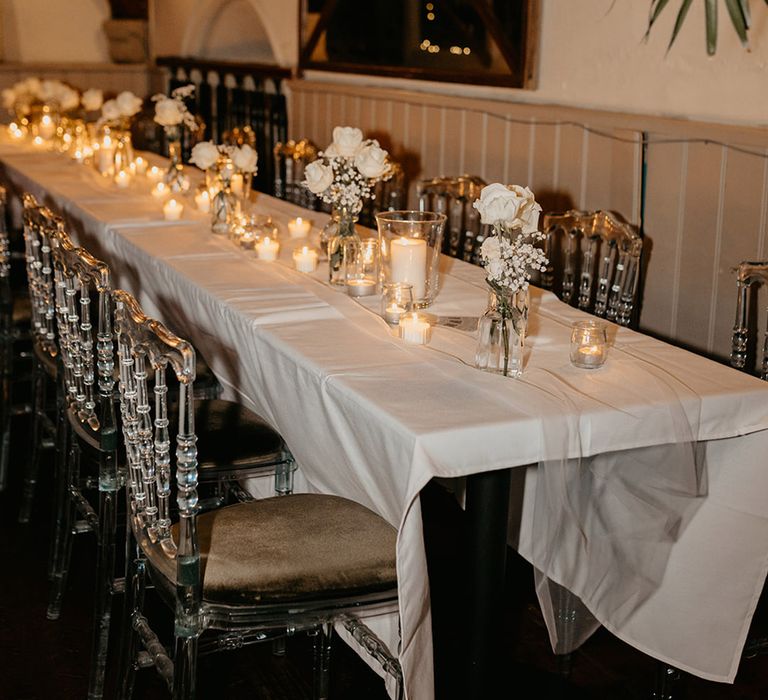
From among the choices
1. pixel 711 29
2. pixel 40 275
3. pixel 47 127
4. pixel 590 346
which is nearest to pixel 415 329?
pixel 590 346

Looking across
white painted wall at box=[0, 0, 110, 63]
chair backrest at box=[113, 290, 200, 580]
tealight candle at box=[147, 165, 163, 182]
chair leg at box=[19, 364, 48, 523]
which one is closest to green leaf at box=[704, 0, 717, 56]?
chair backrest at box=[113, 290, 200, 580]

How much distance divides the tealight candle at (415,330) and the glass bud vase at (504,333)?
8.3 inches

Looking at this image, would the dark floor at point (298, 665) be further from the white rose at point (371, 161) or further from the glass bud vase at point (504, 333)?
the white rose at point (371, 161)

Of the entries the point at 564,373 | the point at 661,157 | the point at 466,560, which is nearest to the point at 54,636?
the point at 466,560

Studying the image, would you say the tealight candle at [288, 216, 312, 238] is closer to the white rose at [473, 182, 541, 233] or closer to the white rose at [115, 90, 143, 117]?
the white rose at [473, 182, 541, 233]

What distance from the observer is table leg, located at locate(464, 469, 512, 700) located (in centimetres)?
194

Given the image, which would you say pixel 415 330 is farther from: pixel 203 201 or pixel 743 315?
pixel 203 201

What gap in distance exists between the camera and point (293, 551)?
80.7 inches

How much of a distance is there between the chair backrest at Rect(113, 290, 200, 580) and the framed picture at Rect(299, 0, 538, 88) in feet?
9.30

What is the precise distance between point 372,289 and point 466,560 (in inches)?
38.3

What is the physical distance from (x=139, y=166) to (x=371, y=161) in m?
2.43

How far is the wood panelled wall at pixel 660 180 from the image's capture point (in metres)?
3.46

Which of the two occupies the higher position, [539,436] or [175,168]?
[175,168]

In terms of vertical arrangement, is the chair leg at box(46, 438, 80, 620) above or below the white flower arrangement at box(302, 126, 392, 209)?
below
